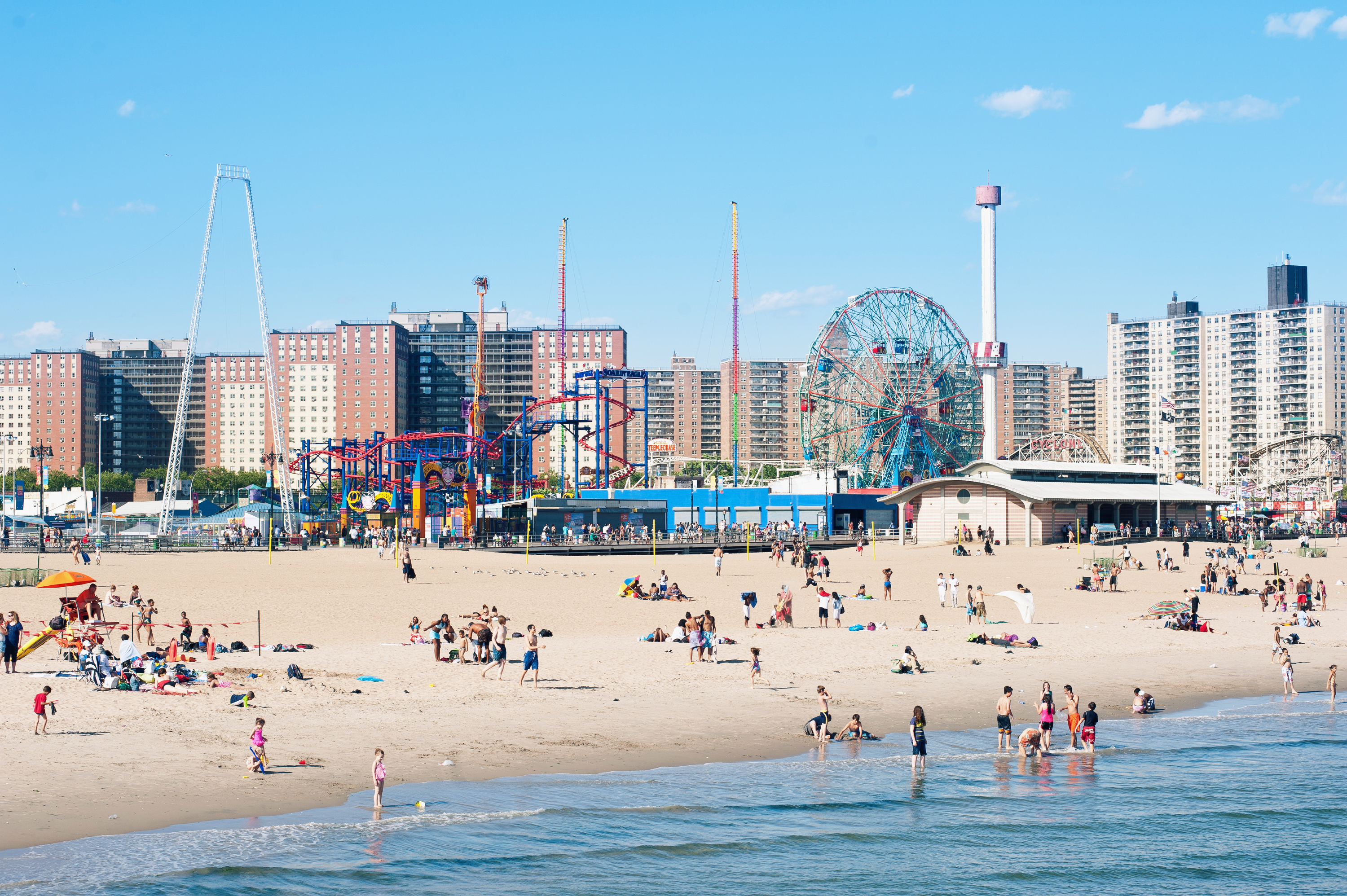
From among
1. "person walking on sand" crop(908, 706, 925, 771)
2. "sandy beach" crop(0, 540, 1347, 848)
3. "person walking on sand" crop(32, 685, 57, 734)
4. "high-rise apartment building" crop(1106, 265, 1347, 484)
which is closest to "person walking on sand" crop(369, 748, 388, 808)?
"sandy beach" crop(0, 540, 1347, 848)

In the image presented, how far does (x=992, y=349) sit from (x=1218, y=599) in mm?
69326

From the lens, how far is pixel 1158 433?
632ft

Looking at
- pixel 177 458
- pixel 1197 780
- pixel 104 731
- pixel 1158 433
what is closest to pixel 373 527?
pixel 177 458

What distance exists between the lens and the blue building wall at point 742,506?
3260 inches

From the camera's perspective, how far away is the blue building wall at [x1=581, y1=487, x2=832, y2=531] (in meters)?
82.8

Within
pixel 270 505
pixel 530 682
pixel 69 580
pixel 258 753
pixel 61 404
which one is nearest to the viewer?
pixel 258 753

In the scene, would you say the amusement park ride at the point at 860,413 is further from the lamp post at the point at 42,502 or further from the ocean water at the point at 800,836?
the ocean water at the point at 800,836

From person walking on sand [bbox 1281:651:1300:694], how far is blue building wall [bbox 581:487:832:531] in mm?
54864

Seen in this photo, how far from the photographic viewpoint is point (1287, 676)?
1058 inches

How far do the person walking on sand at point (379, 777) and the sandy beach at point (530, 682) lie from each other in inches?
22.4

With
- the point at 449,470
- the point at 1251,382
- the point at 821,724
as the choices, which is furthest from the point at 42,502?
the point at 1251,382

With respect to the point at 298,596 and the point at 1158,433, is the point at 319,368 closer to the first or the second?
the point at 1158,433

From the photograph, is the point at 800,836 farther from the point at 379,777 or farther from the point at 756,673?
the point at 756,673

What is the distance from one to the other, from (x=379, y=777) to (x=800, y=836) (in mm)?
5757
